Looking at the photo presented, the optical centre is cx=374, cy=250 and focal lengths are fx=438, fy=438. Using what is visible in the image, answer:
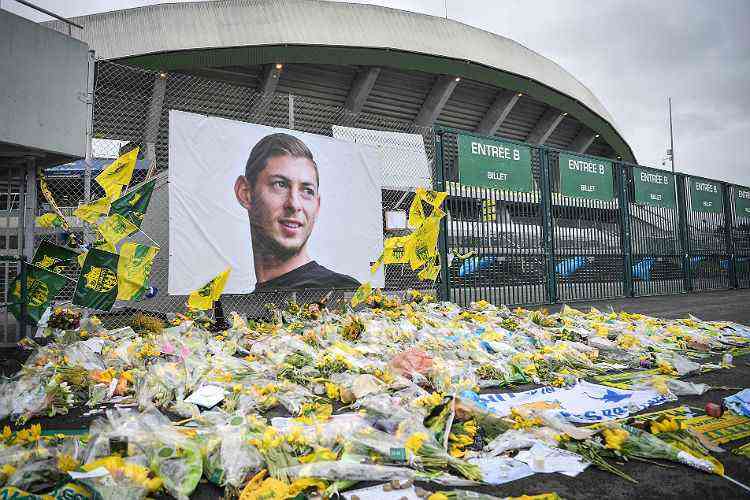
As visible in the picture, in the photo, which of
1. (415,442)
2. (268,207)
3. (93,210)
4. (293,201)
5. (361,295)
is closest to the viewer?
(415,442)

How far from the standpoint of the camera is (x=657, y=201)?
11352mm

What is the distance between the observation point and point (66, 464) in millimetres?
1747

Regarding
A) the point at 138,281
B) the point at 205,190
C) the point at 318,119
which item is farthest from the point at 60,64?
the point at 318,119

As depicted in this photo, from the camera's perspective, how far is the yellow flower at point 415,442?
1967mm

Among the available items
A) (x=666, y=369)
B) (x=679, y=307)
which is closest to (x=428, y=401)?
(x=666, y=369)

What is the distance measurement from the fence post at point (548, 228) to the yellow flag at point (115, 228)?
727 cm

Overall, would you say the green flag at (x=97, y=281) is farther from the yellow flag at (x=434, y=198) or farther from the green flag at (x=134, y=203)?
the yellow flag at (x=434, y=198)

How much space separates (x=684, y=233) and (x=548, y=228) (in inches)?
226

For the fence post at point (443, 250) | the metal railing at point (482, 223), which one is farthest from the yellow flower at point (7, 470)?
the fence post at point (443, 250)

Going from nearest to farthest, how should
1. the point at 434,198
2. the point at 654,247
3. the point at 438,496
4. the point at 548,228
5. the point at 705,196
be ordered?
the point at 438,496 < the point at 434,198 < the point at 548,228 < the point at 654,247 < the point at 705,196

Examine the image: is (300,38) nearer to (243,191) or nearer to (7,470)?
(243,191)

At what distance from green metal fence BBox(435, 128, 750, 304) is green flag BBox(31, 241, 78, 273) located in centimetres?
527

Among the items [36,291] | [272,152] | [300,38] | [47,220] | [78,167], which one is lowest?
→ [36,291]

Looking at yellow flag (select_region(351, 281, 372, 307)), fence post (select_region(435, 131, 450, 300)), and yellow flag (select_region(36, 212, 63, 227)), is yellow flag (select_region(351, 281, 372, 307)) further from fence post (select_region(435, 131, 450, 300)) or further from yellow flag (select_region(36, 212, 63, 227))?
yellow flag (select_region(36, 212, 63, 227))
